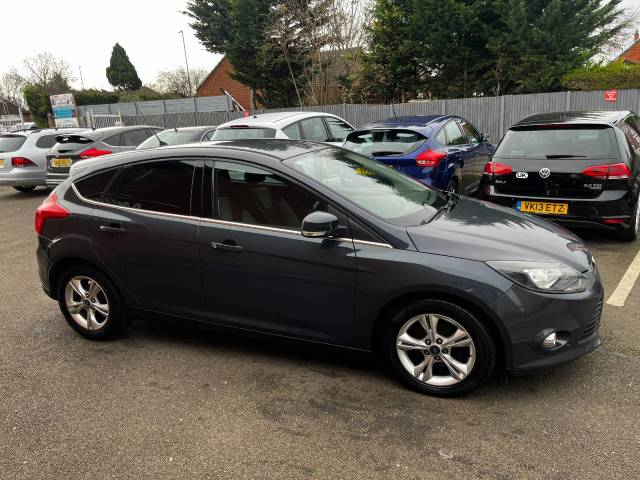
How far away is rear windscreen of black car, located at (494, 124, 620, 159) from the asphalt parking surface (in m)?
2.26

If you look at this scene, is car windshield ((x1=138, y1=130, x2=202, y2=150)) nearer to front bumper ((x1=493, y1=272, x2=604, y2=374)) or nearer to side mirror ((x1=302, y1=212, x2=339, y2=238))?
side mirror ((x1=302, y1=212, x2=339, y2=238))

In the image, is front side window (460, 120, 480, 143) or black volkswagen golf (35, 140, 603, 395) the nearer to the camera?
black volkswagen golf (35, 140, 603, 395)

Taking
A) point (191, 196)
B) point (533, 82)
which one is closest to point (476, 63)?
point (533, 82)

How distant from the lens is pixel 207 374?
3.57 meters

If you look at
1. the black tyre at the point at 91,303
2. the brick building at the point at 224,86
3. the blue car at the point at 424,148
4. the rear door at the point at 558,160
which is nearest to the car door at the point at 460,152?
the blue car at the point at 424,148

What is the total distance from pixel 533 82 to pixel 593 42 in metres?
2.43

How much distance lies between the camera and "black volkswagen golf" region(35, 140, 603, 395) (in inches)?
117

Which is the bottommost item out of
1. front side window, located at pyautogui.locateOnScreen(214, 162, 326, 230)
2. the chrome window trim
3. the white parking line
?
the white parking line

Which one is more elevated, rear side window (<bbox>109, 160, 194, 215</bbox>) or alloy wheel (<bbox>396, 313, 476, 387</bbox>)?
rear side window (<bbox>109, 160, 194, 215</bbox>)

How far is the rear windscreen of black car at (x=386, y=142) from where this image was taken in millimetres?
7074

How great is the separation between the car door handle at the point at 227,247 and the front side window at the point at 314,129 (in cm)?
571

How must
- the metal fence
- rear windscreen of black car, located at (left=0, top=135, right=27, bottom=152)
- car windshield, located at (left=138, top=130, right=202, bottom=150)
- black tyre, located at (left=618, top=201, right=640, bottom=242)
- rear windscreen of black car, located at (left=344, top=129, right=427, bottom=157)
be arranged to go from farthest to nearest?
1. the metal fence
2. rear windscreen of black car, located at (left=0, top=135, right=27, bottom=152)
3. car windshield, located at (left=138, top=130, right=202, bottom=150)
4. rear windscreen of black car, located at (left=344, top=129, right=427, bottom=157)
5. black tyre, located at (left=618, top=201, right=640, bottom=242)

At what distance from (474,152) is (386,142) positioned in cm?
190

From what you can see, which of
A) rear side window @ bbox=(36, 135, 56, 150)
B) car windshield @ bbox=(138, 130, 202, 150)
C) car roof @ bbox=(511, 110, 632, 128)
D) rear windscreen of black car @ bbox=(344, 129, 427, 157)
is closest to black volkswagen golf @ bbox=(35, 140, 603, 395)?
car roof @ bbox=(511, 110, 632, 128)
